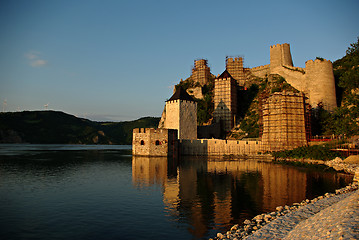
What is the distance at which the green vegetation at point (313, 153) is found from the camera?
2734cm

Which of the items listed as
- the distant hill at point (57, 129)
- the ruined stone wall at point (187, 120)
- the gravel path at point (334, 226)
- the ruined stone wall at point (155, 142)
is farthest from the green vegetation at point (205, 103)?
the distant hill at point (57, 129)

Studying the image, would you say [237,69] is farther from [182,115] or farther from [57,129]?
[57,129]

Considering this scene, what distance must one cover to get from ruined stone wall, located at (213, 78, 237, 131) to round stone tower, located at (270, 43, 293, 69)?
11068 mm

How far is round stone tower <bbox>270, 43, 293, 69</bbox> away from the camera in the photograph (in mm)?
55156

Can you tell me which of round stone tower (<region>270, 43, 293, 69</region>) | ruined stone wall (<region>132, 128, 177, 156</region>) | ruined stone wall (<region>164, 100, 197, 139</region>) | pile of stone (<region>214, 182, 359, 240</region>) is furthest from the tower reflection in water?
round stone tower (<region>270, 43, 293, 69</region>)

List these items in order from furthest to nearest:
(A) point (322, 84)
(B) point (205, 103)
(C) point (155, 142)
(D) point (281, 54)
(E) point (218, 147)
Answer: (B) point (205, 103), (D) point (281, 54), (A) point (322, 84), (E) point (218, 147), (C) point (155, 142)

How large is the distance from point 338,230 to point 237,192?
351 inches

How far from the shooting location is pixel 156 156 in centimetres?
3756

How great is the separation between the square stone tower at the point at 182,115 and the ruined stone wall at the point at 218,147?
8.55ft

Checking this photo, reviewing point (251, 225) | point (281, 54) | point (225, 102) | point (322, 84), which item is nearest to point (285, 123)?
point (322, 84)

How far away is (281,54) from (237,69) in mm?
12008

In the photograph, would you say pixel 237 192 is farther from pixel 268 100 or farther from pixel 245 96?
pixel 245 96

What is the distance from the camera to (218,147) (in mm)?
40875

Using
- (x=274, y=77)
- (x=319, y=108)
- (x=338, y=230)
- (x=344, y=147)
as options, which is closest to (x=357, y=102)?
(x=344, y=147)
